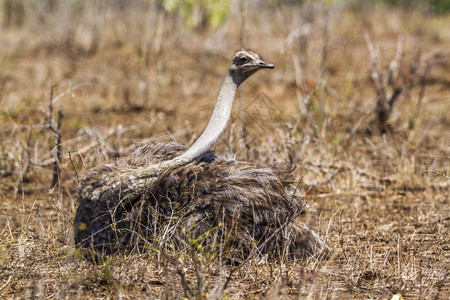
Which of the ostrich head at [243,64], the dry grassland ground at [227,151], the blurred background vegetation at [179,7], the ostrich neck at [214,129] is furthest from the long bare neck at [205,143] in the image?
the blurred background vegetation at [179,7]

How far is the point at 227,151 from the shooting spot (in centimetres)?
596

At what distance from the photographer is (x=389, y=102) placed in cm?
820

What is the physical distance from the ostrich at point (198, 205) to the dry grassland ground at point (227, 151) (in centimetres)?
19

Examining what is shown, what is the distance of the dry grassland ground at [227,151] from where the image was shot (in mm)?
4051

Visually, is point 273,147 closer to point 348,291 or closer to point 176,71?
point 348,291

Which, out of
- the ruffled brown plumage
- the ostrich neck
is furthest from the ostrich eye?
the ruffled brown plumage

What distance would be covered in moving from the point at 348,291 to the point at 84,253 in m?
1.74

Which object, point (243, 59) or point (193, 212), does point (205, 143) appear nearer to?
point (193, 212)

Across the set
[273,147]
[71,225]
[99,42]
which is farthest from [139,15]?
[71,225]

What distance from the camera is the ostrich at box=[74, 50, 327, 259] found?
4.38 metres

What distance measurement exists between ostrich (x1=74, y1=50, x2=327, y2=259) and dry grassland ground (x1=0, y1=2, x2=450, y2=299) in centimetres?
19

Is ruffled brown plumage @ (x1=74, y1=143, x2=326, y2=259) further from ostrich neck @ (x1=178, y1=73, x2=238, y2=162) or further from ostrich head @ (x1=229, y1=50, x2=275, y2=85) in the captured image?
ostrich head @ (x1=229, y1=50, x2=275, y2=85)

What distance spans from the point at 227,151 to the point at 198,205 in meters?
1.54

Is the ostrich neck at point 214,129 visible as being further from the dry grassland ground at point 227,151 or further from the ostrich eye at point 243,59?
the dry grassland ground at point 227,151
